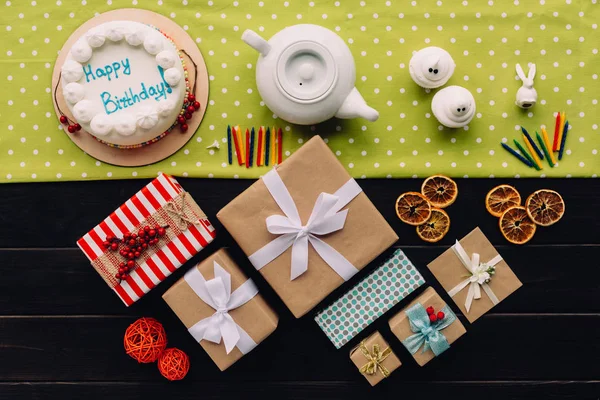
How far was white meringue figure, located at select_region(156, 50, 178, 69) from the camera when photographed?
1.01 m

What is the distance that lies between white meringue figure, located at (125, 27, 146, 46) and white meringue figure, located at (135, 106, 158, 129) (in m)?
0.14

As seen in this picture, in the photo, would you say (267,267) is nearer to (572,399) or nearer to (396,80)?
(396,80)

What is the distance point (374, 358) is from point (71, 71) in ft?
2.91

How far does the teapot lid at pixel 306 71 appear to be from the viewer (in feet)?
3.13

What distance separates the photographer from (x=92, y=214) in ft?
3.67

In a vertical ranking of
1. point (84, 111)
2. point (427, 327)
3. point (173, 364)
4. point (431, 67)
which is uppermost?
point (84, 111)

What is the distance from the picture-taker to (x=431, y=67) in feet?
3.34

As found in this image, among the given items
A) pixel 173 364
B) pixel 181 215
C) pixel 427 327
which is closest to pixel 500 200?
pixel 427 327

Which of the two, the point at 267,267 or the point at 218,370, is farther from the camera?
the point at 218,370

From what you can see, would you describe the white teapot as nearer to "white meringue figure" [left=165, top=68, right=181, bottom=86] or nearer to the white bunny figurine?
"white meringue figure" [left=165, top=68, right=181, bottom=86]

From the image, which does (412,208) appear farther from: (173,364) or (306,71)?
(173,364)

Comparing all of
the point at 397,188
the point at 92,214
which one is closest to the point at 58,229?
the point at 92,214

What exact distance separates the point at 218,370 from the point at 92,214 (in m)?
0.47

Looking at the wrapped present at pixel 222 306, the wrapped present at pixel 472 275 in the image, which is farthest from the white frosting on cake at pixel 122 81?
the wrapped present at pixel 472 275
